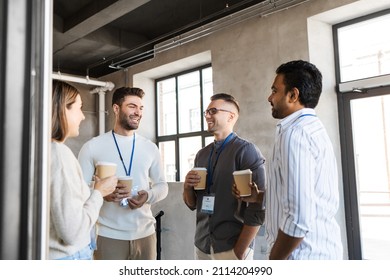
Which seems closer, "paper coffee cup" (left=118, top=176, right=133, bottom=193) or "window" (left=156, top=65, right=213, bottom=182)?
"paper coffee cup" (left=118, top=176, right=133, bottom=193)

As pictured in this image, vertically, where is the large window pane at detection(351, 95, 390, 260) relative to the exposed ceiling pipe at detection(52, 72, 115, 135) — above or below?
below

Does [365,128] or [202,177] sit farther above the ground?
[365,128]

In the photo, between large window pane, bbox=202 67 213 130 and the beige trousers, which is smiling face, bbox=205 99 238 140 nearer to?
large window pane, bbox=202 67 213 130

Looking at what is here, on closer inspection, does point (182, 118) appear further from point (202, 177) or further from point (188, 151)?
point (202, 177)

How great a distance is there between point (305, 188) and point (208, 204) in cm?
66

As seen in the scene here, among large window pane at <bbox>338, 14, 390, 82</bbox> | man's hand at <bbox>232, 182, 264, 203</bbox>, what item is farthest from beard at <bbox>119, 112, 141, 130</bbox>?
large window pane at <bbox>338, 14, 390, 82</bbox>

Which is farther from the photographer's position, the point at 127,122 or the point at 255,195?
the point at 127,122

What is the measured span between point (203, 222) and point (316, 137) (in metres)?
0.77

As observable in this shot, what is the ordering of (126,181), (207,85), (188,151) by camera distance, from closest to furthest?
(126,181) < (188,151) < (207,85)

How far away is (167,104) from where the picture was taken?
2068 mm

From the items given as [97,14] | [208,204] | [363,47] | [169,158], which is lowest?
[208,204]

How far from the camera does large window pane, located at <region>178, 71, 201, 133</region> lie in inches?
77.4

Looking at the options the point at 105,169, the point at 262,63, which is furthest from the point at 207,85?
the point at 105,169
